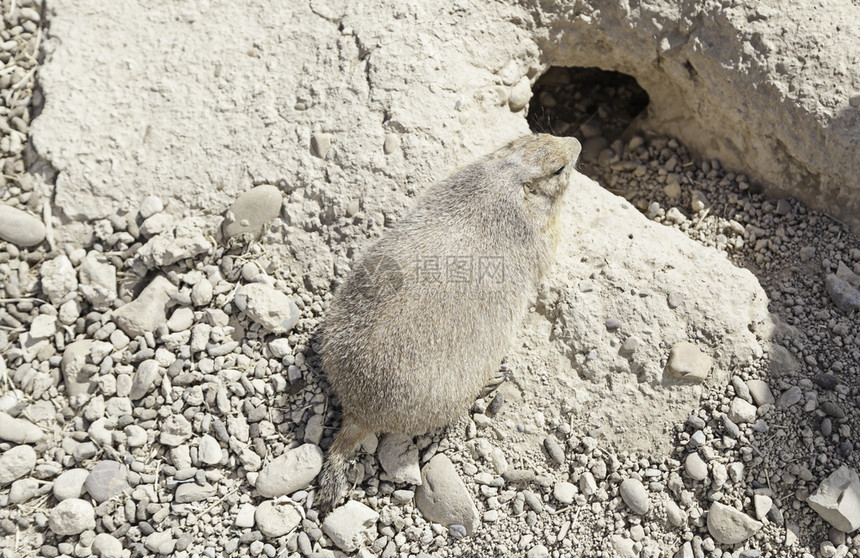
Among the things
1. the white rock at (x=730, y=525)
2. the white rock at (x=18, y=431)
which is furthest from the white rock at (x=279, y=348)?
the white rock at (x=730, y=525)

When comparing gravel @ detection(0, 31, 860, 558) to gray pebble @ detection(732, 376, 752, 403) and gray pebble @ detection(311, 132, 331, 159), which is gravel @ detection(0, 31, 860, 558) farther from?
gray pebble @ detection(311, 132, 331, 159)

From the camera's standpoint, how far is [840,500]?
A: 3.54 meters

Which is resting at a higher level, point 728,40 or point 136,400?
point 728,40

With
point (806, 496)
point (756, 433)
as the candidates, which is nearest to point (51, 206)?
point (756, 433)

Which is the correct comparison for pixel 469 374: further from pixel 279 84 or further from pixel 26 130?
pixel 26 130

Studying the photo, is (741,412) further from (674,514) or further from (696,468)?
(674,514)

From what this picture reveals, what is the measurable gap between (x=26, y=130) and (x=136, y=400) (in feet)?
7.12

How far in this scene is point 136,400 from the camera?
3.97 meters

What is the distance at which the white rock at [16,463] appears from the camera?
3.74 metres

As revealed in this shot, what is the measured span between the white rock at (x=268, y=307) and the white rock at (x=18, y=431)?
146 cm

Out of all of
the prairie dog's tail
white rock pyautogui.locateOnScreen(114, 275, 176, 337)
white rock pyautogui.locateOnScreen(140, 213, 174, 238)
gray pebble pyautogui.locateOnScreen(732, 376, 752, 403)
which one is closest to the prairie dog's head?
gray pebble pyautogui.locateOnScreen(732, 376, 752, 403)

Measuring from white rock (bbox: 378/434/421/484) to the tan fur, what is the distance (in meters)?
0.18

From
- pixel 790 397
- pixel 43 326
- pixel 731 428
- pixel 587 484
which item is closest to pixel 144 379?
pixel 43 326

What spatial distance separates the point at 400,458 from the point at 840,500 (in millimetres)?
2570
